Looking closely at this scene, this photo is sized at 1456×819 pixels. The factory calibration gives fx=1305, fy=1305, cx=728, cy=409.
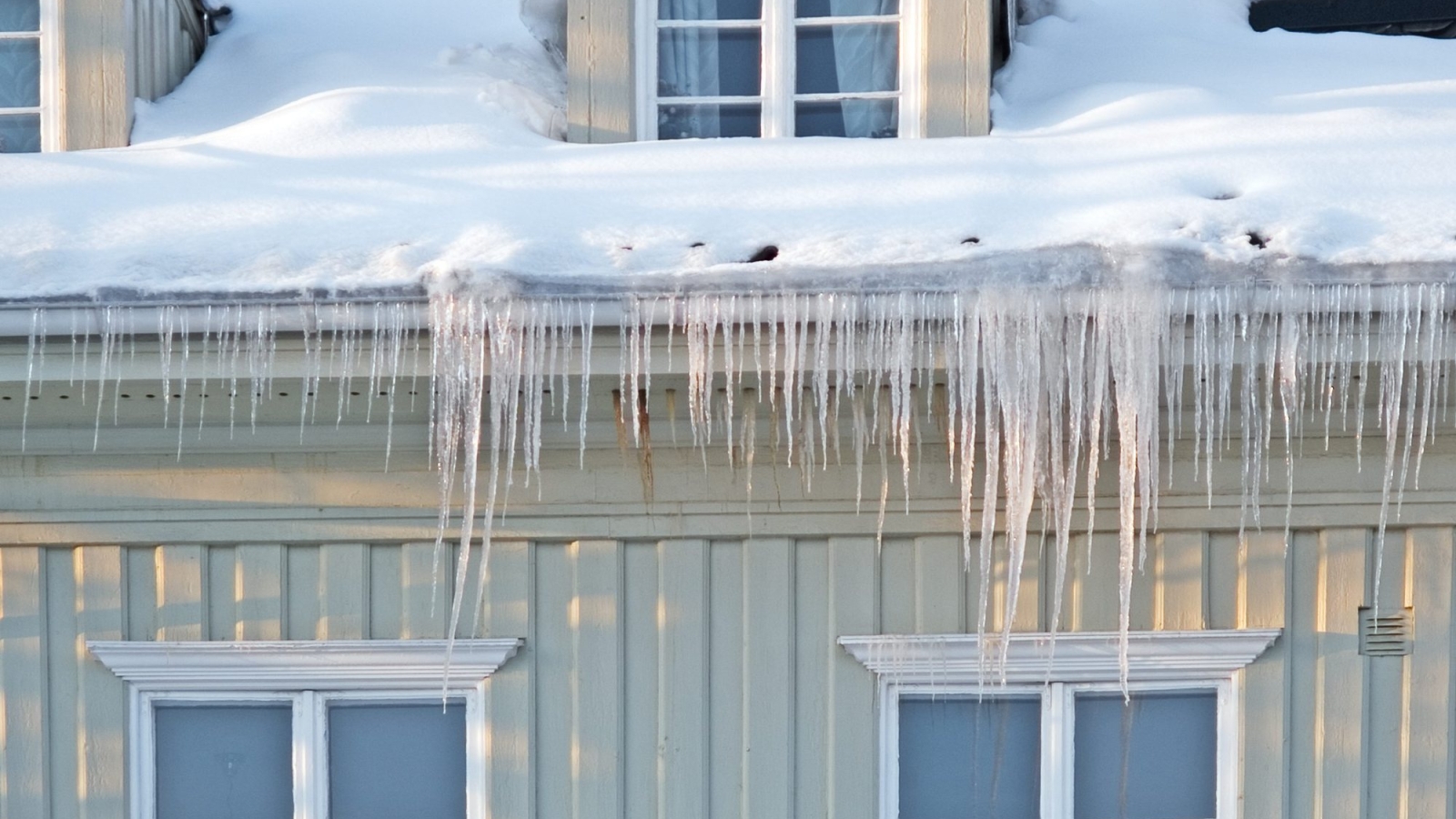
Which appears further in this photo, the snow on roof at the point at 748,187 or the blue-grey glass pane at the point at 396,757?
the blue-grey glass pane at the point at 396,757

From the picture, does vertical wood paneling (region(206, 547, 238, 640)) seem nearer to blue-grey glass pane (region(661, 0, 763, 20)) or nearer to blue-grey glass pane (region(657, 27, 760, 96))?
blue-grey glass pane (region(657, 27, 760, 96))

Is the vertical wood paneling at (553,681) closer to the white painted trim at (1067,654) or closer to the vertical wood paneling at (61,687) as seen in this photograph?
the white painted trim at (1067,654)

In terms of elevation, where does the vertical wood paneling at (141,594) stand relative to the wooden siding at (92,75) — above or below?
below

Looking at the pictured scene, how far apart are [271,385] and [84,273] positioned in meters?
0.57

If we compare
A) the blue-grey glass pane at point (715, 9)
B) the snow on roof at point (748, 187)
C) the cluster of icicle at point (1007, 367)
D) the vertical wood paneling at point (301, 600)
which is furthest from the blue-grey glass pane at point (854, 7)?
the vertical wood paneling at point (301, 600)

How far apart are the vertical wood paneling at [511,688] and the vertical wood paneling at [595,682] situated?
14 cm

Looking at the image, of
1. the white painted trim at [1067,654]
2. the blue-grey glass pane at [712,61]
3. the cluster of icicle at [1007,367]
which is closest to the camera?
the cluster of icicle at [1007,367]

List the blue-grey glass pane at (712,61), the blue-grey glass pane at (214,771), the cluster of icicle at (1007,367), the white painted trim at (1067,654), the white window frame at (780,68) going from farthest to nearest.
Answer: the blue-grey glass pane at (712,61), the white window frame at (780,68), the blue-grey glass pane at (214,771), the white painted trim at (1067,654), the cluster of icicle at (1007,367)

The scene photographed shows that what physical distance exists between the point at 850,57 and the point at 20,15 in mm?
2736

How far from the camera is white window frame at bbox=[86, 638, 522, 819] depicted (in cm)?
396

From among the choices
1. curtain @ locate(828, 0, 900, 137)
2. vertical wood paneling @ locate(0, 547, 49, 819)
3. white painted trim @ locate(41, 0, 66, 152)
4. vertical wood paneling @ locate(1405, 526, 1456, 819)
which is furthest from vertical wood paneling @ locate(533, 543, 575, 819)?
vertical wood paneling @ locate(1405, 526, 1456, 819)

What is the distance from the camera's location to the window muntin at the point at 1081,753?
4035 mm

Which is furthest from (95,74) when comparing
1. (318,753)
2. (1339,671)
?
(1339,671)

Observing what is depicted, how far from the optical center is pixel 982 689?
4023 mm
